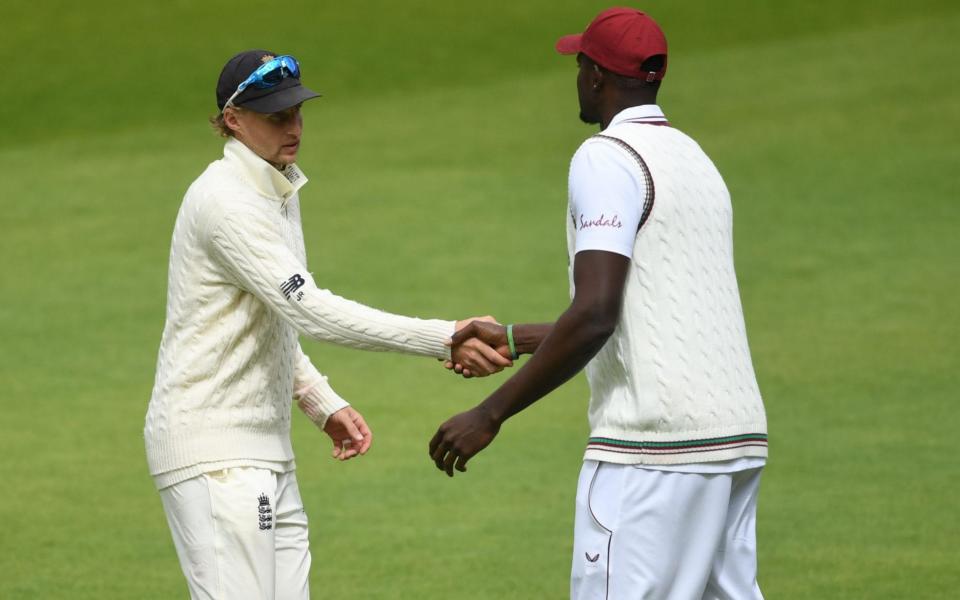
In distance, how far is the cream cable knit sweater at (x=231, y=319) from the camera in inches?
178

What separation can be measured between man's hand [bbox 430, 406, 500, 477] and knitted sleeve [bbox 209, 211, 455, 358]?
538 mm

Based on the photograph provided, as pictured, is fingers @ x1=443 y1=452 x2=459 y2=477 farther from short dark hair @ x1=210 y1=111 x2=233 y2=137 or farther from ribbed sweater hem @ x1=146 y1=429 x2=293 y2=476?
short dark hair @ x1=210 y1=111 x2=233 y2=137

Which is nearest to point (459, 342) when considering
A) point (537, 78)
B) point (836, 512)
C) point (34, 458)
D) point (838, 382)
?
point (836, 512)

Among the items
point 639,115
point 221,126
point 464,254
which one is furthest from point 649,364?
point 464,254

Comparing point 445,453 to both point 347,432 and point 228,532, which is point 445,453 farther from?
point 347,432

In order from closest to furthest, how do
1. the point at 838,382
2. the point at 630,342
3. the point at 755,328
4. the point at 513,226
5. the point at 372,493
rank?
the point at 630,342 < the point at 372,493 < the point at 838,382 < the point at 755,328 < the point at 513,226

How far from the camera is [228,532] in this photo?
14.8 feet

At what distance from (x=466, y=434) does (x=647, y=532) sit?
544 mm

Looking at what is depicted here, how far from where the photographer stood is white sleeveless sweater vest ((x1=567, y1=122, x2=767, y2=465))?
4012 millimetres

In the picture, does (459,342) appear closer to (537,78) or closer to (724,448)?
(724,448)

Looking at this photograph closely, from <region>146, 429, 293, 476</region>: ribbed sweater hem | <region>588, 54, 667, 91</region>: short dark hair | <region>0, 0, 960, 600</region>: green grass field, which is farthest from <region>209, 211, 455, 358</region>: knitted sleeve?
<region>0, 0, 960, 600</region>: green grass field

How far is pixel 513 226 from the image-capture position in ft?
47.7

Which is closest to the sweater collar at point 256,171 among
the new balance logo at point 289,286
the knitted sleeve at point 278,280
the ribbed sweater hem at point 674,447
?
the knitted sleeve at point 278,280

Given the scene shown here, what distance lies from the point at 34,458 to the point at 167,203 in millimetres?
6273
